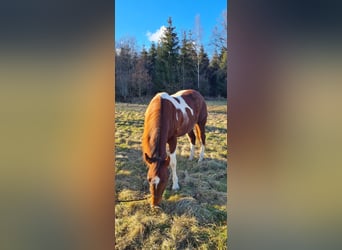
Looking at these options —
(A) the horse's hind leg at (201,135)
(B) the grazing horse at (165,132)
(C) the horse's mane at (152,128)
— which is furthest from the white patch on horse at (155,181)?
(A) the horse's hind leg at (201,135)

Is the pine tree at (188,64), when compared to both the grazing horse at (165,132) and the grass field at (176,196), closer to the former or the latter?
the grazing horse at (165,132)

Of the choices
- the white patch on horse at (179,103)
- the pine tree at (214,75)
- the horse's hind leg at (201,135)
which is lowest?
the horse's hind leg at (201,135)

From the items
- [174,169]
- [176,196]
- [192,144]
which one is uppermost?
[192,144]

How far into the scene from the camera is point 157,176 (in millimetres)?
1352

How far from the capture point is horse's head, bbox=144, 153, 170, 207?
134 centimetres

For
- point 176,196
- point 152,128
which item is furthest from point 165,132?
point 176,196

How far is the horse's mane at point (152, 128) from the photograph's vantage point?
136 centimetres

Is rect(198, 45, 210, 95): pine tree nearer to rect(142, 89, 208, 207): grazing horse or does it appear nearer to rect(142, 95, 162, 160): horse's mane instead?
rect(142, 89, 208, 207): grazing horse

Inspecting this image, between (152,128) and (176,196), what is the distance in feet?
1.20

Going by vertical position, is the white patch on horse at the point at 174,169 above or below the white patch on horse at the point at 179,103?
below

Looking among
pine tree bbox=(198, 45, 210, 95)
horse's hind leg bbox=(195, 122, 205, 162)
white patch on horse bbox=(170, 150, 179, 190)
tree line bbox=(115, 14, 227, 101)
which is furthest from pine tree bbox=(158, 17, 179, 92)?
white patch on horse bbox=(170, 150, 179, 190)

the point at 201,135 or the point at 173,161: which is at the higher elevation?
the point at 201,135

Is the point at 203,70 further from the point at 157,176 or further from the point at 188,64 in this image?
the point at 157,176
